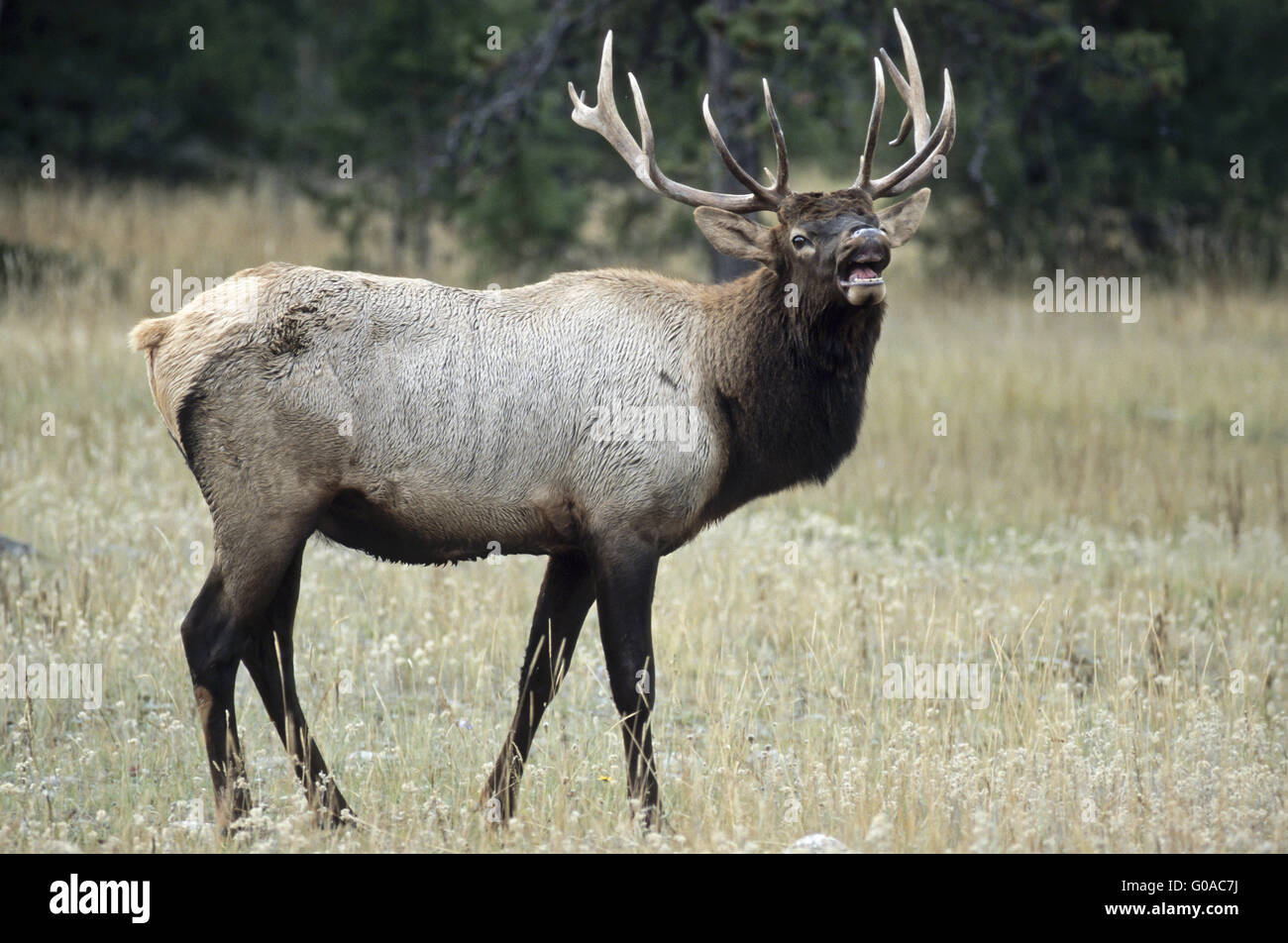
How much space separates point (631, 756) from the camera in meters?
5.35

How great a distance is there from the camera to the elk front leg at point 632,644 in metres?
5.22

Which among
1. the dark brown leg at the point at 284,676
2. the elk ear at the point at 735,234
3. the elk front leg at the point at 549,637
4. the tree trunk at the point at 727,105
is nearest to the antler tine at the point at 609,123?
the elk ear at the point at 735,234

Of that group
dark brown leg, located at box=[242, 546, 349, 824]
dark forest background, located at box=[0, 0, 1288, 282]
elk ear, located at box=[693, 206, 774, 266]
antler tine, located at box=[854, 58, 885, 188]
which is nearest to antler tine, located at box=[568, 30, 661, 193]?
elk ear, located at box=[693, 206, 774, 266]

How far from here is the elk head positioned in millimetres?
5316

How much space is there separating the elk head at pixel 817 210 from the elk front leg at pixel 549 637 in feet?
4.57

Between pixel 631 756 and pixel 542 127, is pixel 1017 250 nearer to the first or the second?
pixel 542 127

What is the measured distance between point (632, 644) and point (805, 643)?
247 cm

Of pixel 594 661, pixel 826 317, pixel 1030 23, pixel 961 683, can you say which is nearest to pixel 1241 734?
pixel 961 683

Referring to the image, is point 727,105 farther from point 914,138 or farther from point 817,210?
point 817,210

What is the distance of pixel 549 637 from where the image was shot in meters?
5.61

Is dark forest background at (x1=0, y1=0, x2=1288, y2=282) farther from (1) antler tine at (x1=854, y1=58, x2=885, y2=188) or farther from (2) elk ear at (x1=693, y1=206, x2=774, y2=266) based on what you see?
(2) elk ear at (x1=693, y1=206, x2=774, y2=266)

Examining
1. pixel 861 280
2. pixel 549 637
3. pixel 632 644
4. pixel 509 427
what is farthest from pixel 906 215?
pixel 549 637

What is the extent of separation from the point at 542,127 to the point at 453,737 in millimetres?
10922

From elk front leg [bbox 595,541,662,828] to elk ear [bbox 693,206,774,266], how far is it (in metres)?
1.33
